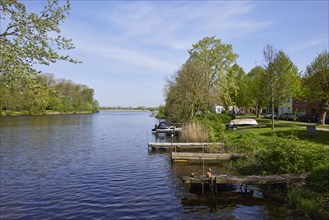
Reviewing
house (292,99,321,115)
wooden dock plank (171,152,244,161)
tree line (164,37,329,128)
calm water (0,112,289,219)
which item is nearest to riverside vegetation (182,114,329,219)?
calm water (0,112,289,219)

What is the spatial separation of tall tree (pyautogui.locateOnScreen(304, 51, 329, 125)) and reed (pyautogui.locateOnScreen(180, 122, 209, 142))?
15.8m

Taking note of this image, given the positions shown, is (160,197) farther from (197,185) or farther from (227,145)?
(227,145)

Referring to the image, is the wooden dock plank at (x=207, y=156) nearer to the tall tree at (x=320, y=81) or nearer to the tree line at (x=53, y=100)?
the tall tree at (x=320, y=81)

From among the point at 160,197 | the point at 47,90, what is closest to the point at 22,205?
the point at 160,197

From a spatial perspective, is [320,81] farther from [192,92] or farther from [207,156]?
[207,156]

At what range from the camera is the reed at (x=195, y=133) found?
3278cm

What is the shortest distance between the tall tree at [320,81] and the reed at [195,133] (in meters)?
15.8

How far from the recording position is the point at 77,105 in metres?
151

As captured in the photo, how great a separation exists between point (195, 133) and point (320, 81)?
58.1 feet

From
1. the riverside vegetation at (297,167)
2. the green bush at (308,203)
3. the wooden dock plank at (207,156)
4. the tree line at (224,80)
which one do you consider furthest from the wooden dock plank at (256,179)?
the tree line at (224,80)

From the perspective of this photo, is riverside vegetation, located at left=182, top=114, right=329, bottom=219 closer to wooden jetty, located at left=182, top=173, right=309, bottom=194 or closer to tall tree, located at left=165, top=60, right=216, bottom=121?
wooden jetty, located at left=182, top=173, right=309, bottom=194

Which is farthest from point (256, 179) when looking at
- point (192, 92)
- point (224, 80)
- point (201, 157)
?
point (224, 80)

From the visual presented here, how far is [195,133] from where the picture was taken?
33094 mm

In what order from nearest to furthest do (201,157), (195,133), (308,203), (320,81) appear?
(308,203) → (201,157) → (195,133) → (320,81)
